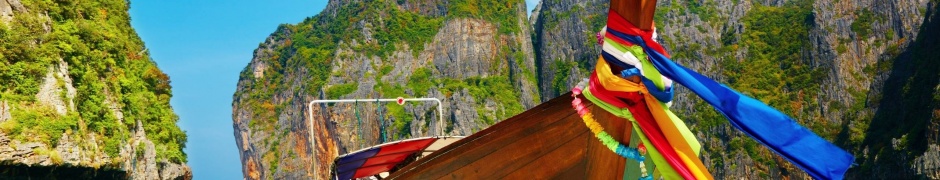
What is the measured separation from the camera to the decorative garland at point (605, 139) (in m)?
2.64

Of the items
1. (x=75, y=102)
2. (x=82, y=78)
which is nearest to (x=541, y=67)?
(x=82, y=78)

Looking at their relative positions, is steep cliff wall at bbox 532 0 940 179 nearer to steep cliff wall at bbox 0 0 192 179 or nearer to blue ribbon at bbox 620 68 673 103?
steep cliff wall at bbox 0 0 192 179

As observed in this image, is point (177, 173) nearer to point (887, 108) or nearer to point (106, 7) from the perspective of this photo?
point (106, 7)

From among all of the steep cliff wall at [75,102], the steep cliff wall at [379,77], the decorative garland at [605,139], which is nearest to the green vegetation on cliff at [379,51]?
→ the steep cliff wall at [379,77]

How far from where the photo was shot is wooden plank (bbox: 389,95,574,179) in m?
3.02

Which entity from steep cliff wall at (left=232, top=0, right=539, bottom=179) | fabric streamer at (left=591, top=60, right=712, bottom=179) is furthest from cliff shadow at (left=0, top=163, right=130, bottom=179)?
steep cliff wall at (left=232, top=0, right=539, bottom=179)

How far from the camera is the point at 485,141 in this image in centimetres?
308

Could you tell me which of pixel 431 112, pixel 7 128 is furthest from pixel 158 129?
pixel 431 112

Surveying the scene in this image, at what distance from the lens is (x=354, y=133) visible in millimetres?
66625

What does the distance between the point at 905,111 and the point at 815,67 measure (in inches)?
491

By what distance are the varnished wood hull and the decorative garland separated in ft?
0.39

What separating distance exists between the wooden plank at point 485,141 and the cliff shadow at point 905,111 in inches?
1770

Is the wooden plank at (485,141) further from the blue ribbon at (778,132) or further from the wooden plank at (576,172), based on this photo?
the blue ribbon at (778,132)

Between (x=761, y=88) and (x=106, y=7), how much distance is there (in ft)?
172
